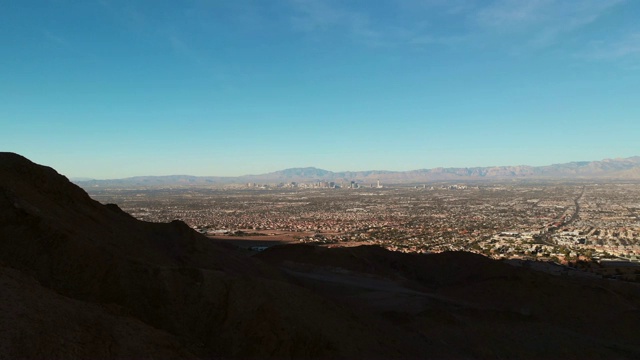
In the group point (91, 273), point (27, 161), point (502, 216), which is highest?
point (27, 161)

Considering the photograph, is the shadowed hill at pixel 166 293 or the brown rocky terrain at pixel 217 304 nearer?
the brown rocky terrain at pixel 217 304

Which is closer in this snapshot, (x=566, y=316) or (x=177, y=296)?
(x=177, y=296)

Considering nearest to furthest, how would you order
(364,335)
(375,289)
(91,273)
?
(91,273), (364,335), (375,289)

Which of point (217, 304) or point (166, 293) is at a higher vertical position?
point (166, 293)

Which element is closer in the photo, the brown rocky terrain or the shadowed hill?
the brown rocky terrain

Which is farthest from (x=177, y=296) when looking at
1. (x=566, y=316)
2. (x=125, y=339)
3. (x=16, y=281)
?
(x=566, y=316)

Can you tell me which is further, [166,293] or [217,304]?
[217,304]

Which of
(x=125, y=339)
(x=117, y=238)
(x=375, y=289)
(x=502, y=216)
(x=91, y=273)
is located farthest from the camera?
(x=502, y=216)

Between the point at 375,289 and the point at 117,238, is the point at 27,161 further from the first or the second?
the point at 375,289
